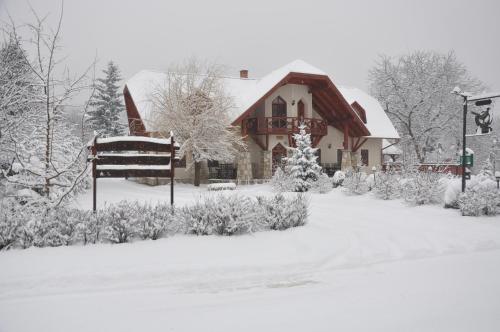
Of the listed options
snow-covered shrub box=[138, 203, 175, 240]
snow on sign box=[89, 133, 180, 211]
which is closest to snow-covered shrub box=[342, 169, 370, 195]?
snow on sign box=[89, 133, 180, 211]

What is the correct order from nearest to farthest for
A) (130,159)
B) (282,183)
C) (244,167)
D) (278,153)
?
(130,159)
(282,183)
(244,167)
(278,153)

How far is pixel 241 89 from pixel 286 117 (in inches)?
190

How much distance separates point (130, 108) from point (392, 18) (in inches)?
771

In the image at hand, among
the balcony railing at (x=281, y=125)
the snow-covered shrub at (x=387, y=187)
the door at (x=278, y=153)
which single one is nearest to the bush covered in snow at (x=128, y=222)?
the snow-covered shrub at (x=387, y=187)

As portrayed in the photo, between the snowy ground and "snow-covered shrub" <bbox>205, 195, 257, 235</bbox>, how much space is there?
279mm

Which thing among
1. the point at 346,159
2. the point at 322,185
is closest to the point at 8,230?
the point at 322,185

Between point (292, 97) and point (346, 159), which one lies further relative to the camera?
point (346, 159)

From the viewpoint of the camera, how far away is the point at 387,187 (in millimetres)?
14109

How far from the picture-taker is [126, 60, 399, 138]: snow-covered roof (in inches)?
926

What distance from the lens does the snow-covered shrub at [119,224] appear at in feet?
21.3

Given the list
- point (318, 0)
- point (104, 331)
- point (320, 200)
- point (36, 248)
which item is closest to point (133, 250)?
point (36, 248)

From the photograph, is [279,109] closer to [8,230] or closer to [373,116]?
[373,116]

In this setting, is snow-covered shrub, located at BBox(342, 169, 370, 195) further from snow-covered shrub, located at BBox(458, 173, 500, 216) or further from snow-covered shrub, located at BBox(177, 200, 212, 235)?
snow-covered shrub, located at BBox(177, 200, 212, 235)

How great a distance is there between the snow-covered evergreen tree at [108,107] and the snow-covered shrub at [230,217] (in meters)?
28.8
